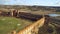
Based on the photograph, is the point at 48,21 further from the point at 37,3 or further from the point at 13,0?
the point at 13,0

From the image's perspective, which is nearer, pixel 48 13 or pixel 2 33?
pixel 2 33

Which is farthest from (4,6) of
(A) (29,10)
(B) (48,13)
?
(B) (48,13)

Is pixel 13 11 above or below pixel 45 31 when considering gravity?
above

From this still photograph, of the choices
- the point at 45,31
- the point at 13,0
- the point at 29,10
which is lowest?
the point at 45,31

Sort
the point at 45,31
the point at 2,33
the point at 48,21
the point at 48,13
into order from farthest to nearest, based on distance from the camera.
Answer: the point at 48,13, the point at 48,21, the point at 45,31, the point at 2,33

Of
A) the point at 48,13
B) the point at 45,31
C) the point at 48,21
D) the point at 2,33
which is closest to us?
the point at 2,33

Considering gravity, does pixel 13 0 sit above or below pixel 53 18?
above

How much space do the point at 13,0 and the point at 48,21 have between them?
0.57 metres

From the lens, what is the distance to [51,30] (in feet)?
4.92

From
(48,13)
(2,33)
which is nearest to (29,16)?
(48,13)

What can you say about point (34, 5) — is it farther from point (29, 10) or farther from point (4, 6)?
point (4, 6)

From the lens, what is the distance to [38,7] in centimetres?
184

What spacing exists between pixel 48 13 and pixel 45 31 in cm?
39

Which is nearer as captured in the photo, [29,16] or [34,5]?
[29,16]
